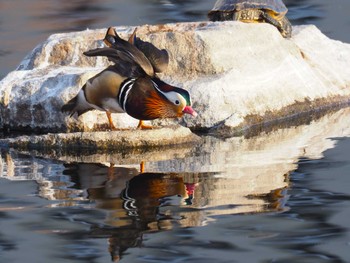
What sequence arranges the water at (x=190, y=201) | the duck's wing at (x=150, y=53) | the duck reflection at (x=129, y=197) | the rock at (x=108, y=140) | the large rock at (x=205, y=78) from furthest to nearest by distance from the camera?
the large rock at (x=205, y=78) → the duck's wing at (x=150, y=53) → the rock at (x=108, y=140) → the duck reflection at (x=129, y=197) → the water at (x=190, y=201)

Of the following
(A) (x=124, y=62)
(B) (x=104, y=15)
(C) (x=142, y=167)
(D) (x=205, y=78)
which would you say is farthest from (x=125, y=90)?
(B) (x=104, y=15)

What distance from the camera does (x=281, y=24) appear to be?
37.3ft

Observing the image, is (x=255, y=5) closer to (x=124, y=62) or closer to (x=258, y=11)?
(x=258, y=11)

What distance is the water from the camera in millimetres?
6156

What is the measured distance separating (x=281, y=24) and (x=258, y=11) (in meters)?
0.31

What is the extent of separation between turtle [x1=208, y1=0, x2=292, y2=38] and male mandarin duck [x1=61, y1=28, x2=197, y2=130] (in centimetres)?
239

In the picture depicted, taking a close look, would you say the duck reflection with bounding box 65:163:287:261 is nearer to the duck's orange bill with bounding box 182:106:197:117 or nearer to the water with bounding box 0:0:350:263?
the water with bounding box 0:0:350:263

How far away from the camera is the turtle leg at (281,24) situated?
11.4 meters

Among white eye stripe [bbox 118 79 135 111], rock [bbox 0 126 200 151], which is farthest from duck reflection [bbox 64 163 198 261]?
white eye stripe [bbox 118 79 135 111]

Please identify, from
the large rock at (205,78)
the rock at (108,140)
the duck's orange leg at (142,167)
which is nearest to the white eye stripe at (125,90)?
the rock at (108,140)

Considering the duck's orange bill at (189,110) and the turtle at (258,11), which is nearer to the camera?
the duck's orange bill at (189,110)

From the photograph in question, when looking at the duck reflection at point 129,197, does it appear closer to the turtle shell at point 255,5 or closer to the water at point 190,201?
the water at point 190,201

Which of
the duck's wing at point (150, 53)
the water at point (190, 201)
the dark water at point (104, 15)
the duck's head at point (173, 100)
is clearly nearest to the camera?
the water at point (190, 201)

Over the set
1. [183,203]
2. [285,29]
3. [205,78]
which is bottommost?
[183,203]
